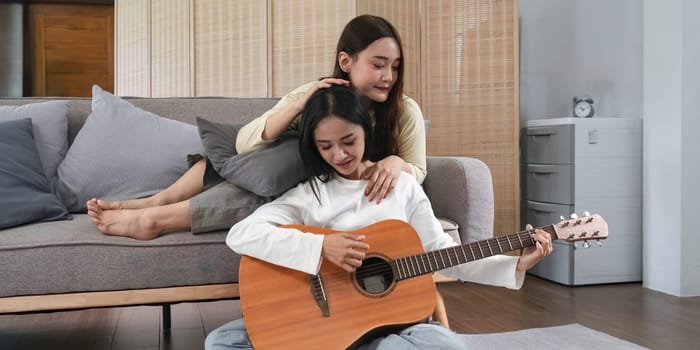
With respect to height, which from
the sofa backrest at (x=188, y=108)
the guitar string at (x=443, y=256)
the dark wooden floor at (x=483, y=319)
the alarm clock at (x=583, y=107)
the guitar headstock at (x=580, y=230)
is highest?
the alarm clock at (x=583, y=107)

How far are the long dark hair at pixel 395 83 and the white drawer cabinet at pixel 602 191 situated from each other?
70.4 inches

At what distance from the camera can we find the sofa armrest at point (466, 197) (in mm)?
2123

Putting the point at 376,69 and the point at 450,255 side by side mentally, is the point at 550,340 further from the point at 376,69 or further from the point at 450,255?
the point at 376,69

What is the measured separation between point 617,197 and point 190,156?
229 centimetres

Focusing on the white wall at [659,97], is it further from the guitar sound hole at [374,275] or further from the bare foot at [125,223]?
the bare foot at [125,223]

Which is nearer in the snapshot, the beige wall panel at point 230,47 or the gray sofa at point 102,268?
the gray sofa at point 102,268

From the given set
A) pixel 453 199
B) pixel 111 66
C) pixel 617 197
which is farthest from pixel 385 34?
pixel 111 66

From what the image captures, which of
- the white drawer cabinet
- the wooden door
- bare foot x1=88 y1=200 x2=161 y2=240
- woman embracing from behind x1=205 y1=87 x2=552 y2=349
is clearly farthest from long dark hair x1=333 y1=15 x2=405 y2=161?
the wooden door

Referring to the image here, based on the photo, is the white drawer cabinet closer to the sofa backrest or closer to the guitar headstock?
the sofa backrest

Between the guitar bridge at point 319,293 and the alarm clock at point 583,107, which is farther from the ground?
the alarm clock at point 583,107

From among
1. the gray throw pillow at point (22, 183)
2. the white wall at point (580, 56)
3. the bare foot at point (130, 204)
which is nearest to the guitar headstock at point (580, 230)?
the bare foot at point (130, 204)

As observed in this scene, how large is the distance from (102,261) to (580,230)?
1151 mm

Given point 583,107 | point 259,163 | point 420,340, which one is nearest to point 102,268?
point 259,163

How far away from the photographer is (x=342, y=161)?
1.65 m
